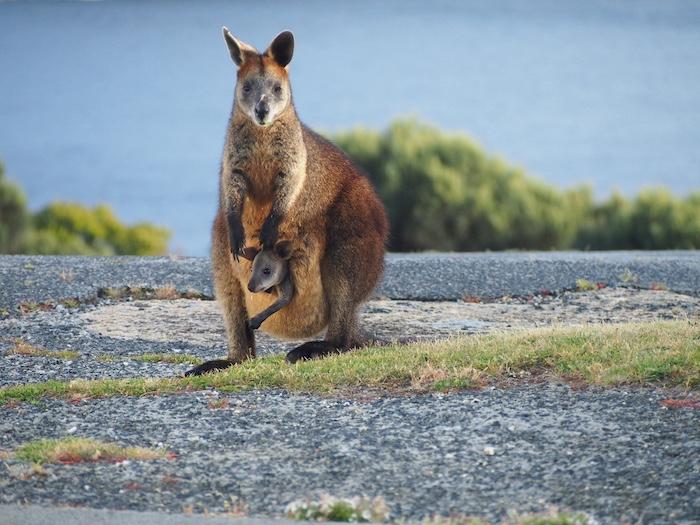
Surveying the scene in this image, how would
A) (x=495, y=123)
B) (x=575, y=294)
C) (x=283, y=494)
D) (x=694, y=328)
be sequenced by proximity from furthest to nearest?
(x=495, y=123)
(x=575, y=294)
(x=694, y=328)
(x=283, y=494)

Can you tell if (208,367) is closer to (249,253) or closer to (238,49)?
(249,253)

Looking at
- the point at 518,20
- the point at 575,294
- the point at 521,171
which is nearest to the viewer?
the point at 575,294

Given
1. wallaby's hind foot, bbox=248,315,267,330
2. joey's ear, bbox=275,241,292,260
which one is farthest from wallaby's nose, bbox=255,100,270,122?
wallaby's hind foot, bbox=248,315,267,330

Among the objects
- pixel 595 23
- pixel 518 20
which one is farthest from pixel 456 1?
pixel 595 23

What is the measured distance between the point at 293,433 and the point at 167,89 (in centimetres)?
12869

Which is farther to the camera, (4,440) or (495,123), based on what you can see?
(495,123)

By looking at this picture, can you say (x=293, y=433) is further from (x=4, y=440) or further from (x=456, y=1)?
(x=456, y=1)

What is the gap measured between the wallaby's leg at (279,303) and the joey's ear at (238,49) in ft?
5.04

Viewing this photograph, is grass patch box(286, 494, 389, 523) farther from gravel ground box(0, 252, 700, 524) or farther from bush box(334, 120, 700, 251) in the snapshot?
bush box(334, 120, 700, 251)

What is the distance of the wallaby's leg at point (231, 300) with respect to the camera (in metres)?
8.73

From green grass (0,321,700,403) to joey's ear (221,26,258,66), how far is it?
209 centimetres

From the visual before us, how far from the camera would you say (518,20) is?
545 ft

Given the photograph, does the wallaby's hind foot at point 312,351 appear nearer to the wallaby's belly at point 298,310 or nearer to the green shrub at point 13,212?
the wallaby's belly at point 298,310

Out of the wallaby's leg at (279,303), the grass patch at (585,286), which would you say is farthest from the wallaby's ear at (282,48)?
the grass patch at (585,286)
